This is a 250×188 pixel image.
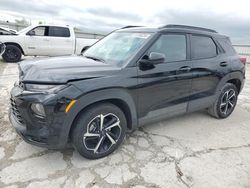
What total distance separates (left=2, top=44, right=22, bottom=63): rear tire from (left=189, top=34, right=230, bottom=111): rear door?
851cm

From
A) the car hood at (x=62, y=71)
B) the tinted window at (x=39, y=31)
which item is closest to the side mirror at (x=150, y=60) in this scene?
the car hood at (x=62, y=71)

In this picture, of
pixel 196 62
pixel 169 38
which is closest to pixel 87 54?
pixel 169 38

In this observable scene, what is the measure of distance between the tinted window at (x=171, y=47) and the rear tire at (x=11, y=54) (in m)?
8.35

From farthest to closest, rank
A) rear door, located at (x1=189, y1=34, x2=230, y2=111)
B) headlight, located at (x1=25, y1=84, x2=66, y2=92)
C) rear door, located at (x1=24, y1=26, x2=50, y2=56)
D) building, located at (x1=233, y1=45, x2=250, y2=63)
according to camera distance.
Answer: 1. building, located at (x1=233, y1=45, x2=250, y2=63)
2. rear door, located at (x1=24, y1=26, x2=50, y2=56)
3. rear door, located at (x1=189, y1=34, x2=230, y2=111)
4. headlight, located at (x1=25, y1=84, x2=66, y2=92)

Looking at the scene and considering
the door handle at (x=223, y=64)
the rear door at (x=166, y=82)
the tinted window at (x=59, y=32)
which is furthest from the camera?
the tinted window at (x=59, y=32)

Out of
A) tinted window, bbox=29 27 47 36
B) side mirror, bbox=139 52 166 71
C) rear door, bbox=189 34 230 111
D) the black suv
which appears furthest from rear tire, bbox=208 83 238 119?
tinted window, bbox=29 27 47 36

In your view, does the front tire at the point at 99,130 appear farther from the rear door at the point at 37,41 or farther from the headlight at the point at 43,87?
the rear door at the point at 37,41

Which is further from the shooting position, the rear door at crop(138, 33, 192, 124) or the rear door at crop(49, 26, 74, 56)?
the rear door at crop(49, 26, 74, 56)

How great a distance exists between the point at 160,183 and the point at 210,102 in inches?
85.9

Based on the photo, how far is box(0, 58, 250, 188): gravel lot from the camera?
7.73ft

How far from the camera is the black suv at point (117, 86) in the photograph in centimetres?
228

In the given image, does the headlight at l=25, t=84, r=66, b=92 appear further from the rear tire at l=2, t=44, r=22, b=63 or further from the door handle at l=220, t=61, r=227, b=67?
the rear tire at l=2, t=44, r=22, b=63

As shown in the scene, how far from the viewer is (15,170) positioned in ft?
7.94

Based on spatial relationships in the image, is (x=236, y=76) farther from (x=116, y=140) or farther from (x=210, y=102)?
(x=116, y=140)
